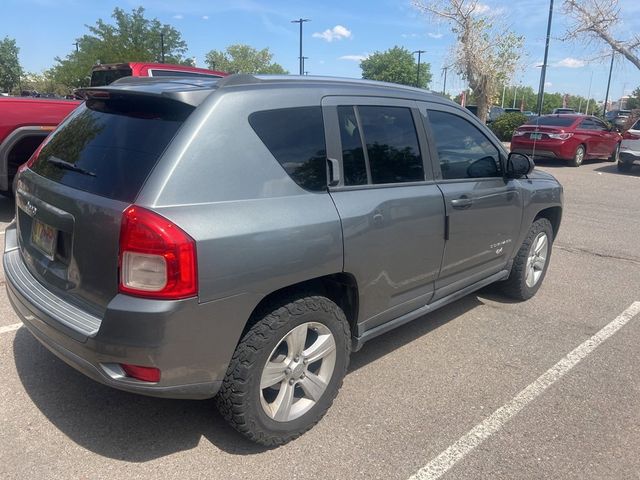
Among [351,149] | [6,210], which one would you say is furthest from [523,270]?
[6,210]

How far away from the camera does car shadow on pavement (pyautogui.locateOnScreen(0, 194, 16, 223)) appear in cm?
729

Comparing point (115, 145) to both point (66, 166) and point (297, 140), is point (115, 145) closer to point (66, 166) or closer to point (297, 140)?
point (66, 166)

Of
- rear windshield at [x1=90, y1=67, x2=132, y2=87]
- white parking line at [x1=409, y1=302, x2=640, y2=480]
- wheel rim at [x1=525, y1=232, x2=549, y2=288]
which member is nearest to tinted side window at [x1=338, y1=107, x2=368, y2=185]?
white parking line at [x1=409, y1=302, x2=640, y2=480]

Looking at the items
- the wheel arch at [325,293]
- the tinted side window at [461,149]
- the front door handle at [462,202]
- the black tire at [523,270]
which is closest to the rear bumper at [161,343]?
the wheel arch at [325,293]

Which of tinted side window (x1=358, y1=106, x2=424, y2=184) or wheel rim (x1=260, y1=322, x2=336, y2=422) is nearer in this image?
wheel rim (x1=260, y1=322, x2=336, y2=422)

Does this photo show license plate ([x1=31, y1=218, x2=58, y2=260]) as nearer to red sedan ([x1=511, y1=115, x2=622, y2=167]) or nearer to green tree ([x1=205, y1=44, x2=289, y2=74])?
red sedan ([x1=511, y1=115, x2=622, y2=167])

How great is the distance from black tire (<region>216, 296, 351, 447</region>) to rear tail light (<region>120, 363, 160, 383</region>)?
347mm

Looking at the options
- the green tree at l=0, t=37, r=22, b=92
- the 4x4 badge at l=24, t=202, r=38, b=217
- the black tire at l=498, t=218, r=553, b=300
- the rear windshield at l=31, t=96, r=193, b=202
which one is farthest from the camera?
the green tree at l=0, t=37, r=22, b=92

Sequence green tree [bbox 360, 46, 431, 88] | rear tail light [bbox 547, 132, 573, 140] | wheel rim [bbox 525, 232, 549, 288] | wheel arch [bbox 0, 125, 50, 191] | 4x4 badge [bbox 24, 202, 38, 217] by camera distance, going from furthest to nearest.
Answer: green tree [bbox 360, 46, 431, 88] → rear tail light [bbox 547, 132, 573, 140] → wheel arch [bbox 0, 125, 50, 191] → wheel rim [bbox 525, 232, 549, 288] → 4x4 badge [bbox 24, 202, 38, 217]

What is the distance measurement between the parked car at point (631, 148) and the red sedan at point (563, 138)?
1151 millimetres

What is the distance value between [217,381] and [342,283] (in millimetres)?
876

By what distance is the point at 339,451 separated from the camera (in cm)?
276

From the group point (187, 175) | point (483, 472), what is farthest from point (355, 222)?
point (483, 472)

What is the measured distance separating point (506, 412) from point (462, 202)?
1.37 meters
